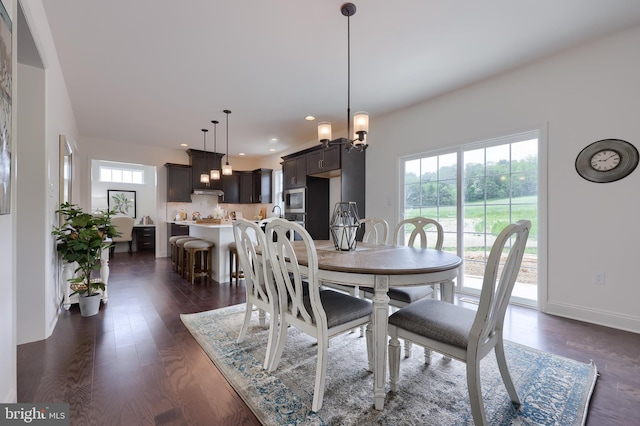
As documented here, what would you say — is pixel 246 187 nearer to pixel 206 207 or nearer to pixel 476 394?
pixel 206 207

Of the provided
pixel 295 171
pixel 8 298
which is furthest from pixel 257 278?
pixel 295 171

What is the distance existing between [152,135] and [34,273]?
401 cm

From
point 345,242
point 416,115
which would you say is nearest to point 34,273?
point 345,242

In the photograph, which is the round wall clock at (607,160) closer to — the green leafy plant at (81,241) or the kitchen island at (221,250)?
the kitchen island at (221,250)

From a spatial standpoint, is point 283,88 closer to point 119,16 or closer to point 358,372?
point 119,16

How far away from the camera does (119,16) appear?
7.12 feet

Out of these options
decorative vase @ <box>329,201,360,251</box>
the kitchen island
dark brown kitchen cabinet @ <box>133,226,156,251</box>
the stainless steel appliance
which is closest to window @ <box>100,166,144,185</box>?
dark brown kitchen cabinet @ <box>133,226,156,251</box>

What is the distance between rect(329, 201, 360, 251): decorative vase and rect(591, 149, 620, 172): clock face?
7.83ft

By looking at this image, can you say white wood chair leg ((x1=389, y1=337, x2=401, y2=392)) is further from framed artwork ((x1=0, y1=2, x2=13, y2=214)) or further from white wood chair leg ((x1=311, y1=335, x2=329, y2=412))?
framed artwork ((x1=0, y1=2, x2=13, y2=214))

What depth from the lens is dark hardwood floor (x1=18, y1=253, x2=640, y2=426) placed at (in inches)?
55.9

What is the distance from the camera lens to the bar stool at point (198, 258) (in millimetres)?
3936

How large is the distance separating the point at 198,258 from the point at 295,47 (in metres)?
3.73

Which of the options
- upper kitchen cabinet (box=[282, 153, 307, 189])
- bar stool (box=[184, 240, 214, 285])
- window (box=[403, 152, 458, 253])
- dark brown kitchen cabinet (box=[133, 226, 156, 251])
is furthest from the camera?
dark brown kitchen cabinet (box=[133, 226, 156, 251])

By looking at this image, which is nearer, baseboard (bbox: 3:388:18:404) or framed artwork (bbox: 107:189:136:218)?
baseboard (bbox: 3:388:18:404)
